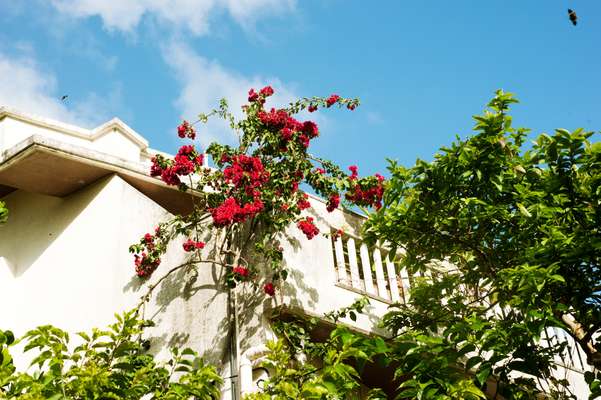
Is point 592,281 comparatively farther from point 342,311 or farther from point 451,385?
point 342,311

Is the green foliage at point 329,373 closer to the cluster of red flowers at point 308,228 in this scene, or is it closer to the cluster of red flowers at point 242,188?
the cluster of red flowers at point 242,188

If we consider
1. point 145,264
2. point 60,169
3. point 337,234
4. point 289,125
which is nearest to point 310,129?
point 289,125

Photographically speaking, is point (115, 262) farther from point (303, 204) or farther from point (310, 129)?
point (310, 129)

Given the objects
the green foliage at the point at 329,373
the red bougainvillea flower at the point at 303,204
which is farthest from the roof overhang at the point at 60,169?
the green foliage at the point at 329,373

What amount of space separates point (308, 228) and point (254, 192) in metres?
0.82

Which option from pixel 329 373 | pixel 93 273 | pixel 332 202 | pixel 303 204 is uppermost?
pixel 332 202

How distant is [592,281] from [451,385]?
7.90 ft

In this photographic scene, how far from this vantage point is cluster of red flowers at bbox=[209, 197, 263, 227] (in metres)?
9.04

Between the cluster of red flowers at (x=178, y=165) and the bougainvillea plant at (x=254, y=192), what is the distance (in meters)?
0.01

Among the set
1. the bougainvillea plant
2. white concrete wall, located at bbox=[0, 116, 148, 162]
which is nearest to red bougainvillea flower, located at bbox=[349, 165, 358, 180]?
the bougainvillea plant

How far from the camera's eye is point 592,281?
763 cm

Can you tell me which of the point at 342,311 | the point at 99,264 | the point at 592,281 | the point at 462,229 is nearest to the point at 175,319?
the point at 99,264

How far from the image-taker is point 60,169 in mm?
10453

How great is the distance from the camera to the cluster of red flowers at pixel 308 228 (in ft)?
31.5
